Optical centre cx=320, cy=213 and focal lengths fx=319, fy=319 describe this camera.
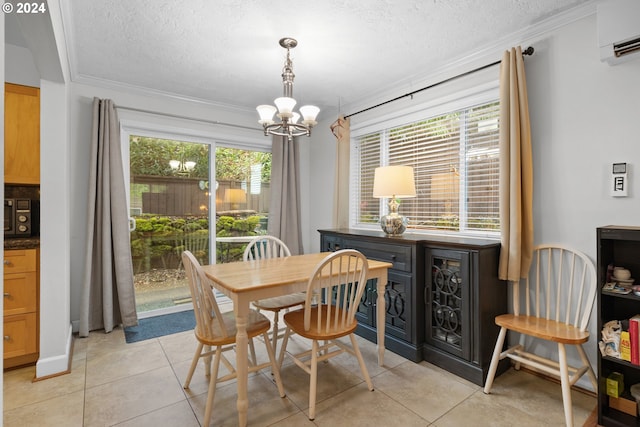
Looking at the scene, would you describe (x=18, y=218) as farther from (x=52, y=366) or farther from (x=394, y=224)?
(x=394, y=224)

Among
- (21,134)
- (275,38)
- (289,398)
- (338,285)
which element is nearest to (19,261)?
(21,134)

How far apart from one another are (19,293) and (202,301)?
5.52ft

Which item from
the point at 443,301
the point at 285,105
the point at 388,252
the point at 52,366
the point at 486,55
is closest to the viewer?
the point at 285,105

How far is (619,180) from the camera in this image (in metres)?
1.90

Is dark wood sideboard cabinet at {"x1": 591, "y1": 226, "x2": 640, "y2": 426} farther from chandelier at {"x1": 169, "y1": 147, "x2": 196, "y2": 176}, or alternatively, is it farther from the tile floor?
chandelier at {"x1": 169, "y1": 147, "x2": 196, "y2": 176}

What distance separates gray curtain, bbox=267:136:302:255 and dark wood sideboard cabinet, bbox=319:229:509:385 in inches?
61.5

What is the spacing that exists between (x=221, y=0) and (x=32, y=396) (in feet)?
9.12

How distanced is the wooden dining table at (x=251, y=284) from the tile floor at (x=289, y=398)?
277 millimetres

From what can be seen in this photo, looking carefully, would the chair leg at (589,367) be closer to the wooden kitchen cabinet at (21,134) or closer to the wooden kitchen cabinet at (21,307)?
the wooden kitchen cabinet at (21,307)

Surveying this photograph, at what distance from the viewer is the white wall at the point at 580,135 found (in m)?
1.90

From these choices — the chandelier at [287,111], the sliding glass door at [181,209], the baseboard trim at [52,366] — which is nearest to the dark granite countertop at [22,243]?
the baseboard trim at [52,366]

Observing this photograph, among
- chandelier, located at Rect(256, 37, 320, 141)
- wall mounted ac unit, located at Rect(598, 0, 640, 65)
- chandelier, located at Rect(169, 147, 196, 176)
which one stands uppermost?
wall mounted ac unit, located at Rect(598, 0, 640, 65)

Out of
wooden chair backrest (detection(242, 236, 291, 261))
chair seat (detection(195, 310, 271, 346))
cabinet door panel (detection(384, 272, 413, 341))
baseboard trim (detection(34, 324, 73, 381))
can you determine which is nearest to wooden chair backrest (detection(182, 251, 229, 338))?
chair seat (detection(195, 310, 271, 346))

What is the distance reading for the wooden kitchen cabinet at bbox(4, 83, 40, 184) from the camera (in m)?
2.43
